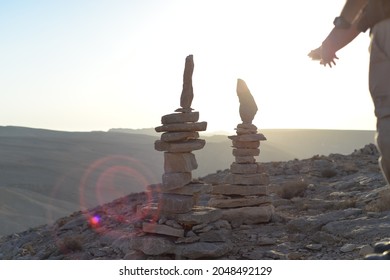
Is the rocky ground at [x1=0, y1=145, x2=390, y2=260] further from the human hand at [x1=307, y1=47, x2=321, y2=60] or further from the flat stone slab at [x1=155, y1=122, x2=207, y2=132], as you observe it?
the human hand at [x1=307, y1=47, x2=321, y2=60]

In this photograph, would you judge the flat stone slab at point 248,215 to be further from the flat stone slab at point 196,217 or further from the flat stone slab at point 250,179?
the flat stone slab at point 196,217

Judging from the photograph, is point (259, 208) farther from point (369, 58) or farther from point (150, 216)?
point (369, 58)

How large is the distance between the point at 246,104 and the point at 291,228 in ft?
13.4

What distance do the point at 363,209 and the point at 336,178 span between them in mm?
8449

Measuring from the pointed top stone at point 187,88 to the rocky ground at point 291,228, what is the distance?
10.2ft

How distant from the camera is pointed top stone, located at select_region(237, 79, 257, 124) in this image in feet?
45.9

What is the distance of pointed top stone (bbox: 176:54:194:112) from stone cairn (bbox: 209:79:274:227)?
139 inches

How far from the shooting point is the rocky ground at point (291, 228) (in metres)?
10.2

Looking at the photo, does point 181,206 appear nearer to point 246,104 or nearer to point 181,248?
point 181,248

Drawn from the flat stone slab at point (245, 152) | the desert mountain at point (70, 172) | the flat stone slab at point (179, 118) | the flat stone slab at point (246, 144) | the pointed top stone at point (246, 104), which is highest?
the desert mountain at point (70, 172)

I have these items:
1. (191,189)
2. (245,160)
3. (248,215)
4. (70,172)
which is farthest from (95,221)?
(70,172)

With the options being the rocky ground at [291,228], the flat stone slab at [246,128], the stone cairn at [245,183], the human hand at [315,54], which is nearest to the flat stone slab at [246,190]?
the stone cairn at [245,183]

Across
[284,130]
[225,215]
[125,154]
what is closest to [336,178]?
[225,215]

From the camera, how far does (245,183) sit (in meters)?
13.7
